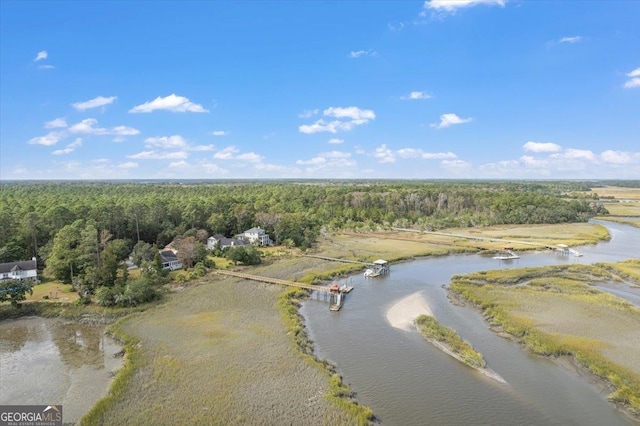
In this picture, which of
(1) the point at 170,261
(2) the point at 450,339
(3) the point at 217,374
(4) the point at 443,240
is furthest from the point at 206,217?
(2) the point at 450,339

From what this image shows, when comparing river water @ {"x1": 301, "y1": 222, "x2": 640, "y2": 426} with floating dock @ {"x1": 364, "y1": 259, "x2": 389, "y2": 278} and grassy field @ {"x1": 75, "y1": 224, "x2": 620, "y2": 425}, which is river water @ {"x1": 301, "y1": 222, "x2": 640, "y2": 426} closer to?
grassy field @ {"x1": 75, "y1": 224, "x2": 620, "y2": 425}

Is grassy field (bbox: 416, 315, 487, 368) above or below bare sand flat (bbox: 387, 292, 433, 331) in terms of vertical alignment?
above

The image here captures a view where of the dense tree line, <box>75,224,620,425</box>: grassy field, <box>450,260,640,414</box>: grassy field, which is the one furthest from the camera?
the dense tree line

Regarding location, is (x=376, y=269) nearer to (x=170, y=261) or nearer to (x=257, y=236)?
(x=257, y=236)

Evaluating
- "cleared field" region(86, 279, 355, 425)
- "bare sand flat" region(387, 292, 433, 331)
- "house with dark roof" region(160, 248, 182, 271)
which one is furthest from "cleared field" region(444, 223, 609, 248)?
"cleared field" region(86, 279, 355, 425)

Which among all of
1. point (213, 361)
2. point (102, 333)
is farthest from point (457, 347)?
point (102, 333)

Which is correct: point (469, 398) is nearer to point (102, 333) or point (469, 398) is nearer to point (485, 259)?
point (102, 333)

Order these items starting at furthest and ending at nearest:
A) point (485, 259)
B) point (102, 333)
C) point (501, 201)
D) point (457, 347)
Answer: point (501, 201) < point (485, 259) < point (102, 333) < point (457, 347)
